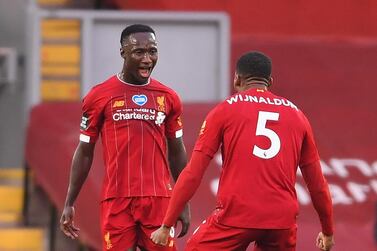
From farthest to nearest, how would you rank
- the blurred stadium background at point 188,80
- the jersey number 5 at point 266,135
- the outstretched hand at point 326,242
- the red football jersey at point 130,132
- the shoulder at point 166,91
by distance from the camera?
the blurred stadium background at point 188,80, the shoulder at point 166,91, the red football jersey at point 130,132, the outstretched hand at point 326,242, the jersey number 5 at point 266,135

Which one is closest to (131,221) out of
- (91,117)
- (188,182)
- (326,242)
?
(91,117)

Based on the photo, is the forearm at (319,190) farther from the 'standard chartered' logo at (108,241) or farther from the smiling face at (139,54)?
the 'standard chartered' logo at (108,241)

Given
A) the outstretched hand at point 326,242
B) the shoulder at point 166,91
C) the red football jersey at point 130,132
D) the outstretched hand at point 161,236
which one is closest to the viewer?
the outstretched hand at point 161,236

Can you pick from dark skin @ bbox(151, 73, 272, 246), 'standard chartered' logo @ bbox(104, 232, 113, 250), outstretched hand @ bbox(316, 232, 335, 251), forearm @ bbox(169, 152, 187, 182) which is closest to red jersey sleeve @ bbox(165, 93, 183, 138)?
forearm @ bbox(169, 152, 187, 182)

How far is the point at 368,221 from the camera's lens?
11398 millimetres

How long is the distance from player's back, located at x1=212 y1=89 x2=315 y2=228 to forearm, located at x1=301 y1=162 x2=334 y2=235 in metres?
0.19

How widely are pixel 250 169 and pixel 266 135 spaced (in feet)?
0.61

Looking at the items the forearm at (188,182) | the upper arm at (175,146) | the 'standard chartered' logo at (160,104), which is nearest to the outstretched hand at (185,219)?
the upper arm at (175,146)

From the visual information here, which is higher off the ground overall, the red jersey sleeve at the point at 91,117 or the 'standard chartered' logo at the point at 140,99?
the 'standard chartered' logo at the point at 140,99

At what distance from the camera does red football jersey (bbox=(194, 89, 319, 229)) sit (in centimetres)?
706

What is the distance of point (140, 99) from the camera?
7.89 metres

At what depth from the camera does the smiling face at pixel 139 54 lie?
7.86m

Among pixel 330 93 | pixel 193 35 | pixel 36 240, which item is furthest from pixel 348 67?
pixel 36 240

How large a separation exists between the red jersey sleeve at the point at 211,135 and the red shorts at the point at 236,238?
0.36 m
